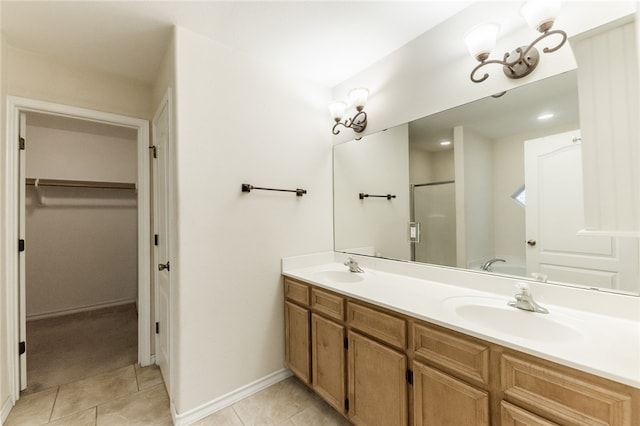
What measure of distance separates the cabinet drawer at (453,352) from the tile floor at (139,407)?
92 cm

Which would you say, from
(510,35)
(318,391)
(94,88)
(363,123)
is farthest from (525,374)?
(94,88)

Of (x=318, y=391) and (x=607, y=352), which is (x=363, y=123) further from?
(x=318, y=391)

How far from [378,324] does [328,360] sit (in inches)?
21.4

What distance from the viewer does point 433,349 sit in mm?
1130

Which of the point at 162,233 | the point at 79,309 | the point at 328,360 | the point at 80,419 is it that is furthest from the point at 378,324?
the point at 79,309

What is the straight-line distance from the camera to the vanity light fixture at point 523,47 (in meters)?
1.13

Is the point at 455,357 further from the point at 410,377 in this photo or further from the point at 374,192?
the point at 374,192

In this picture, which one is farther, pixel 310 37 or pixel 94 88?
pixel 94 88

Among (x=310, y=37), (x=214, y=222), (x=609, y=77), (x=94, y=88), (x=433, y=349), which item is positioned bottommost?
(x=433, y=349)

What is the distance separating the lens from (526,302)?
1.16 metres

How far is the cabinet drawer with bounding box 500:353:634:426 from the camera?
0.72 m

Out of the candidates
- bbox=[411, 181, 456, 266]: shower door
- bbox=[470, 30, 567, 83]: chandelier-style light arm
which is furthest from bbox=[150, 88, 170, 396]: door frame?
bbox=[470, 30, 567, 83]: chandelier-style light arm

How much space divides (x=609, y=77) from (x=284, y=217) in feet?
6.19

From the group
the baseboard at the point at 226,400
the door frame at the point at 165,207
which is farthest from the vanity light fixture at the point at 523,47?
the baseboard at the point at 226,400
